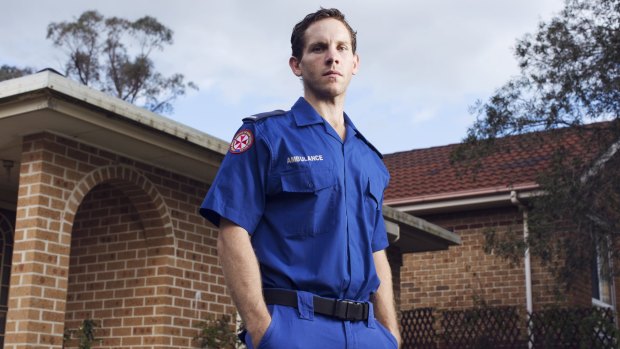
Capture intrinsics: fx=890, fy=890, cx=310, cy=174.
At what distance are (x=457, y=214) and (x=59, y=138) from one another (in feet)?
30.1

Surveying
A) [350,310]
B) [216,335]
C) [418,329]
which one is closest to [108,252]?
[216,335]

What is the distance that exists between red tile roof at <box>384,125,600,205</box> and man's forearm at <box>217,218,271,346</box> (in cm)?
970

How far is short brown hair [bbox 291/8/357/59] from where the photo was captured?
2.91 metres

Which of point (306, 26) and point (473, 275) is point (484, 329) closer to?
point (473, 275)

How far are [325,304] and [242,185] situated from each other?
0.43 meters

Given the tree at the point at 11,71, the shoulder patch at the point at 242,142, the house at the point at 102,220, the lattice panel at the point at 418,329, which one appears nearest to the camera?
the shoulder patch at the point at 242,142

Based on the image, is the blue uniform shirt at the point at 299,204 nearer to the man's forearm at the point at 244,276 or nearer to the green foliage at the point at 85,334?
the man's forearm at the point at 244,276

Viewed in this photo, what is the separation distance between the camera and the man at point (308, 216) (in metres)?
2.55

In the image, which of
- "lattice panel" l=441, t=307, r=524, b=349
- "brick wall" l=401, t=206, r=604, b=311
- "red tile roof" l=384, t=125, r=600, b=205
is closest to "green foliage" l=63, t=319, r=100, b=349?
"red tile roof" l=384, t=125, r=600, b=205

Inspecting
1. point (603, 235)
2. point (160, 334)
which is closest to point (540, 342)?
point (603, 235)

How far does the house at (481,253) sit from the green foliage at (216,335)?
633 cm

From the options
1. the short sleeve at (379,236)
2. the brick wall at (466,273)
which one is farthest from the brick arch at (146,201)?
the brick wall at (466,273)

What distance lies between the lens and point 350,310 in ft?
8.70

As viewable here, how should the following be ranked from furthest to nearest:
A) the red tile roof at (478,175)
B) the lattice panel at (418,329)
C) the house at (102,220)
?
the red tile roof at (478,175) → the lattice panel at (418,329) → the house at (102,220)
